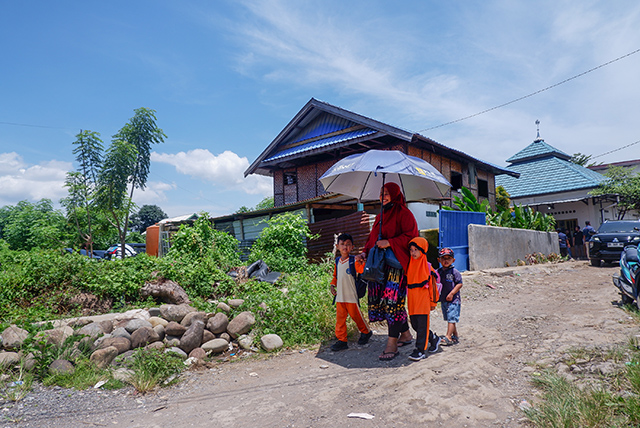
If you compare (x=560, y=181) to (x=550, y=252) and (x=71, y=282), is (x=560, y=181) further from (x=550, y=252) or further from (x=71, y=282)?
(x=71, y=282)

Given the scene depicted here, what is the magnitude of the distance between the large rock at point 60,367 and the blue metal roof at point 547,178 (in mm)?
22248

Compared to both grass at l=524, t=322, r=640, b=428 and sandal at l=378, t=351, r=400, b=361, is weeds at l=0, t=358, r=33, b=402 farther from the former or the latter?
grass at l=524, t=322, r=640, b=428

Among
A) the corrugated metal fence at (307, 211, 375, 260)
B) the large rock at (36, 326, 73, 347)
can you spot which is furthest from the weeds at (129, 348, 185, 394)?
the corrugated metal fence at (307, 211, 375, 260)

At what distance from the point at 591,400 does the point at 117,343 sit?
185 inches

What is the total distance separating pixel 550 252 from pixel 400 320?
14.6 m

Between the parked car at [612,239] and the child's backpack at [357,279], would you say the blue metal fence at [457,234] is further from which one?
the child's backpack at [357,279]

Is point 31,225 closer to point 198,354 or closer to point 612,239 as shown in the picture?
point 198,354

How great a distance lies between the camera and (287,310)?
225 inches

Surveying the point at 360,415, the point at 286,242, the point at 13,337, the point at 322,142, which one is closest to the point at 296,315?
the point at 360,415

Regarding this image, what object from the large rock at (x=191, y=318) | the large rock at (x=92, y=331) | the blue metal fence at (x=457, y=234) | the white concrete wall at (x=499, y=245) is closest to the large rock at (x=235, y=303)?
the large rock at (x=191, y=318)

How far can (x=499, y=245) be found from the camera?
40.2ft

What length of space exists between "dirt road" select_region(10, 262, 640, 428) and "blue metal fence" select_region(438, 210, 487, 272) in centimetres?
422

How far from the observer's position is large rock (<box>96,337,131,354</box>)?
4703 mm

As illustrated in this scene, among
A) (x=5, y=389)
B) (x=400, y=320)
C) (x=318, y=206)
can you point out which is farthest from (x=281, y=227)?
(x=5, y=389)
